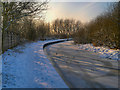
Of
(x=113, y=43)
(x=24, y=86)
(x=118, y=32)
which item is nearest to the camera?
(x=24, y=86)

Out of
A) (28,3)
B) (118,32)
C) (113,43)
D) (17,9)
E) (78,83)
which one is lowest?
(78,83)

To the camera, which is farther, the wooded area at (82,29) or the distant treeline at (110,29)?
the distant treeline at (110,29)

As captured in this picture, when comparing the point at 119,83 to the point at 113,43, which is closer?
the point at 119,83

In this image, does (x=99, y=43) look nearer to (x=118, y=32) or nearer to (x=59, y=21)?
(x=118, y=32)

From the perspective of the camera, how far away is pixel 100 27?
46.1ft

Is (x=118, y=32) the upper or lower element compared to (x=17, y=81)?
upper

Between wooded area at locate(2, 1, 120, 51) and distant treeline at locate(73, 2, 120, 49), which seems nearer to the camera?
wooded area at locate(2, 1, 120, 51)

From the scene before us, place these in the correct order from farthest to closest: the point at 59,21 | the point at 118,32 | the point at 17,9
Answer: the point at 59,21 → the point at 118,32 → the point at 17,9

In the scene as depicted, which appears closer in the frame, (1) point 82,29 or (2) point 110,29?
(2) point 110,29

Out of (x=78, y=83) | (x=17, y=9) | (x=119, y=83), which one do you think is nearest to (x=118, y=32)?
(x=119, y=83)

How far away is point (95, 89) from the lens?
339 cm

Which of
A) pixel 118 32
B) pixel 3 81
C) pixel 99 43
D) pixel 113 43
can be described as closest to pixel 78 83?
pixel 3 81

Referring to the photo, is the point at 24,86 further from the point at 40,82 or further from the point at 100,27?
the point at 100,27

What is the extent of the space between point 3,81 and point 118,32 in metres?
10.5
